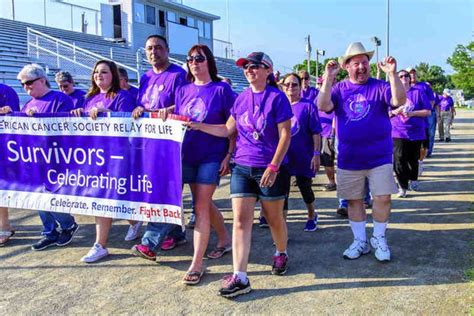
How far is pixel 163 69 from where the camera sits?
4.77 metres

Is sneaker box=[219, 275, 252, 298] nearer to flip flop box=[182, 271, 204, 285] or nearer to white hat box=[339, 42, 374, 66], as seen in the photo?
flip flop box=[182, 271, 204, 285]

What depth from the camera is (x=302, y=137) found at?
5.53 metres

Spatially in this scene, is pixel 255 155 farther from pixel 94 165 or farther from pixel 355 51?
pixel 94 165

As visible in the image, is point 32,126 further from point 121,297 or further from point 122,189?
point 121,297

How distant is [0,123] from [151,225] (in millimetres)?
2148

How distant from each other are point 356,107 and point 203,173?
1538mm

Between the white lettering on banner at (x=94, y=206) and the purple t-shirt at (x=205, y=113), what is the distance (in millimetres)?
530


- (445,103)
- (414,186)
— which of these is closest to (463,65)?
(445,103)

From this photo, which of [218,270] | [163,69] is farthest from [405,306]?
[163,69]

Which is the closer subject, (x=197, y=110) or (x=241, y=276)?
(x=241, y=276)

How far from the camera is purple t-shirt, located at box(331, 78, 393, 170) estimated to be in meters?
4.36

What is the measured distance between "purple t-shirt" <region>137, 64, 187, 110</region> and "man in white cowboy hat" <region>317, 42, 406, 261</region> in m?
1.39

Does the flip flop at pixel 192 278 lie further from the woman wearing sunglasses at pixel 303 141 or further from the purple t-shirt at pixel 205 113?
the woman wearing sunglasses at pixel 303 141

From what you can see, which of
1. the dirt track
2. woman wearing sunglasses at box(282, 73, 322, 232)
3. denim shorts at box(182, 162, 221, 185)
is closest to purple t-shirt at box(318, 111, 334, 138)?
the dirt track
